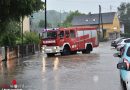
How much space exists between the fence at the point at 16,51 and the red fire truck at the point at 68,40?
2.56m

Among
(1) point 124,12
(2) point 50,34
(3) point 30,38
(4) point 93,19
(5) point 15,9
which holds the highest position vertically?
(1) point 124,12

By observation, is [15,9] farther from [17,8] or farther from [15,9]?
[17,8]

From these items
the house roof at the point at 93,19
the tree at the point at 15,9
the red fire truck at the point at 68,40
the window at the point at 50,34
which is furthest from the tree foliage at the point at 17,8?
the house roof at the point at 93,19

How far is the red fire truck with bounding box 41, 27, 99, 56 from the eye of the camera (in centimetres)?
4194

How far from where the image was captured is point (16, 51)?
41.7m

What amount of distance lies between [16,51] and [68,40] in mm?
5415

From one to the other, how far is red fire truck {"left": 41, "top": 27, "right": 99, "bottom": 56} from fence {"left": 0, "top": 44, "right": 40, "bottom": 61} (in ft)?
8.40

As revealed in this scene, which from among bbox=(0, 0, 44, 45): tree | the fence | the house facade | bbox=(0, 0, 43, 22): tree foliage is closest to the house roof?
the house facade

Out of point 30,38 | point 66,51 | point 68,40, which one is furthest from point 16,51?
point 30,38

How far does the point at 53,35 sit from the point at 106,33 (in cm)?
8017

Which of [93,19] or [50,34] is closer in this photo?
[50,34]

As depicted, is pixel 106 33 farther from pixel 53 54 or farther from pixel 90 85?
pixel 90 85

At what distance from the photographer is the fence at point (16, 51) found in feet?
120

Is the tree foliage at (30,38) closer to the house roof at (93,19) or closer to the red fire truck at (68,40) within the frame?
the red fire truck at (68,40)
